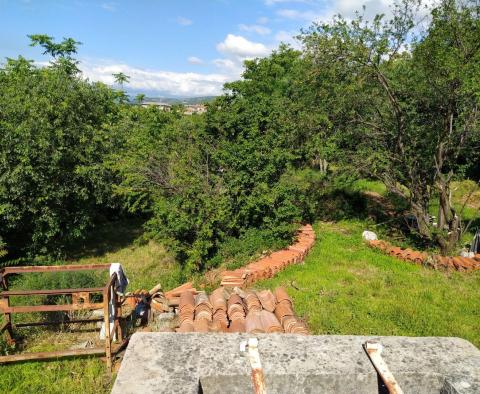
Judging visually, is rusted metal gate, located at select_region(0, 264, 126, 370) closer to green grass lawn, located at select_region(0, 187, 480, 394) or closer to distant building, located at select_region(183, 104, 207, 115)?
green grass lawn, located at select_region(0, 187, 480, 394)

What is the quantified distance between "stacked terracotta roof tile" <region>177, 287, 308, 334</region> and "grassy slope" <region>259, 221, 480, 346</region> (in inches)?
29.5

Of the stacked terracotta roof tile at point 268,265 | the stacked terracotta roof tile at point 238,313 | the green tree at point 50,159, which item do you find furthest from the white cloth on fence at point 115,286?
the green tree at point 50,159

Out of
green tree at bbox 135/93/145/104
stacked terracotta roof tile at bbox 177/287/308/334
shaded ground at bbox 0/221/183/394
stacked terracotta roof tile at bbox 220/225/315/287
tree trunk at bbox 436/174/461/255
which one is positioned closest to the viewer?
shaded ground at bbox 0/221/183/394

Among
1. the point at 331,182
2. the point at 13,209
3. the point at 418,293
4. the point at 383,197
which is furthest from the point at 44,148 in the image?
the point at 383,197

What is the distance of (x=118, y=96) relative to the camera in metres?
18.8

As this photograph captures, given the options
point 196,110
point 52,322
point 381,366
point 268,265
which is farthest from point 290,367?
point 196,110

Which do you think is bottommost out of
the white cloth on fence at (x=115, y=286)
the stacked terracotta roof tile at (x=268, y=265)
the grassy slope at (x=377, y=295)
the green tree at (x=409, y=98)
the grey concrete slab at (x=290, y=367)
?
the grassy slope at (x=377, y=295)

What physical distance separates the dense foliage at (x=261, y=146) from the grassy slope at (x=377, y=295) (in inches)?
58.4

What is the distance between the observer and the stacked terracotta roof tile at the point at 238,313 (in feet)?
18.1

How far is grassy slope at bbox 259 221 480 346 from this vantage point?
21.0 feet

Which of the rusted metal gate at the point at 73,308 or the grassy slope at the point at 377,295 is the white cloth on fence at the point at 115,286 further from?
the grassy slope at the point at 377,295

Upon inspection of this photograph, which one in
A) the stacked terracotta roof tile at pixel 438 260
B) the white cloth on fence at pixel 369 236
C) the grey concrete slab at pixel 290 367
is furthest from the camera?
the white cloth on fence at pixel 369 236

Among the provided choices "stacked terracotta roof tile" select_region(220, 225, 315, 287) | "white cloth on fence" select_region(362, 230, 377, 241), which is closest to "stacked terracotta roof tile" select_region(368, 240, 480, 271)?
"white cloth on fence" select_region(362, 230, 377, 241)

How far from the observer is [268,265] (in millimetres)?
8570
